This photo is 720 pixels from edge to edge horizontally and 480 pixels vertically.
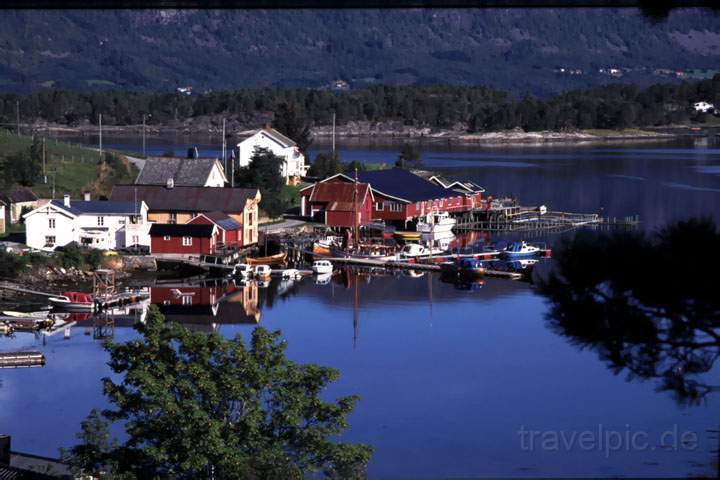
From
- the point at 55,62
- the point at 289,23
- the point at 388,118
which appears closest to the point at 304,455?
the point at 388,118

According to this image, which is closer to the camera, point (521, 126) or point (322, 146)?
point (322, 146)

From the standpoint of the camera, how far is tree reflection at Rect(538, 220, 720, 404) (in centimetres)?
322

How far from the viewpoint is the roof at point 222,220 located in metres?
13.4

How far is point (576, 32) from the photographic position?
98125mm

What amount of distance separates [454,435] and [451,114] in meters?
38.4

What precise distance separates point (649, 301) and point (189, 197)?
1106 centimetres

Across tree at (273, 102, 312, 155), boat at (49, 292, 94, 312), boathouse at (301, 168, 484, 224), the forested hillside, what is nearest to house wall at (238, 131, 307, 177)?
boathouse at (301, 168, 484, 224)

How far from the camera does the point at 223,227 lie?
13.4 meters

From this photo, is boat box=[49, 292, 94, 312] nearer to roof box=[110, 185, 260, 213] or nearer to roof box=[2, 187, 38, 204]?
roof box=[110, 185, 260, 213]

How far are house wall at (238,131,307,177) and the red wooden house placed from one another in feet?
18.6

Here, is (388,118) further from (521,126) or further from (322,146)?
(322,146)

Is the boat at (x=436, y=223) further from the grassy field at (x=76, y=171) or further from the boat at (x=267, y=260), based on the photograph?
the grassy field at (x=76, y=171)

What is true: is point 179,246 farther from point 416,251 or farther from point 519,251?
point 519,251

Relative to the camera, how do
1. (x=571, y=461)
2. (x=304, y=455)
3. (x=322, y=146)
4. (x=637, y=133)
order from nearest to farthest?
(x=304, y=455)
(x=571, y=461)
(x=322, y=146)
(x=637, y=133)
